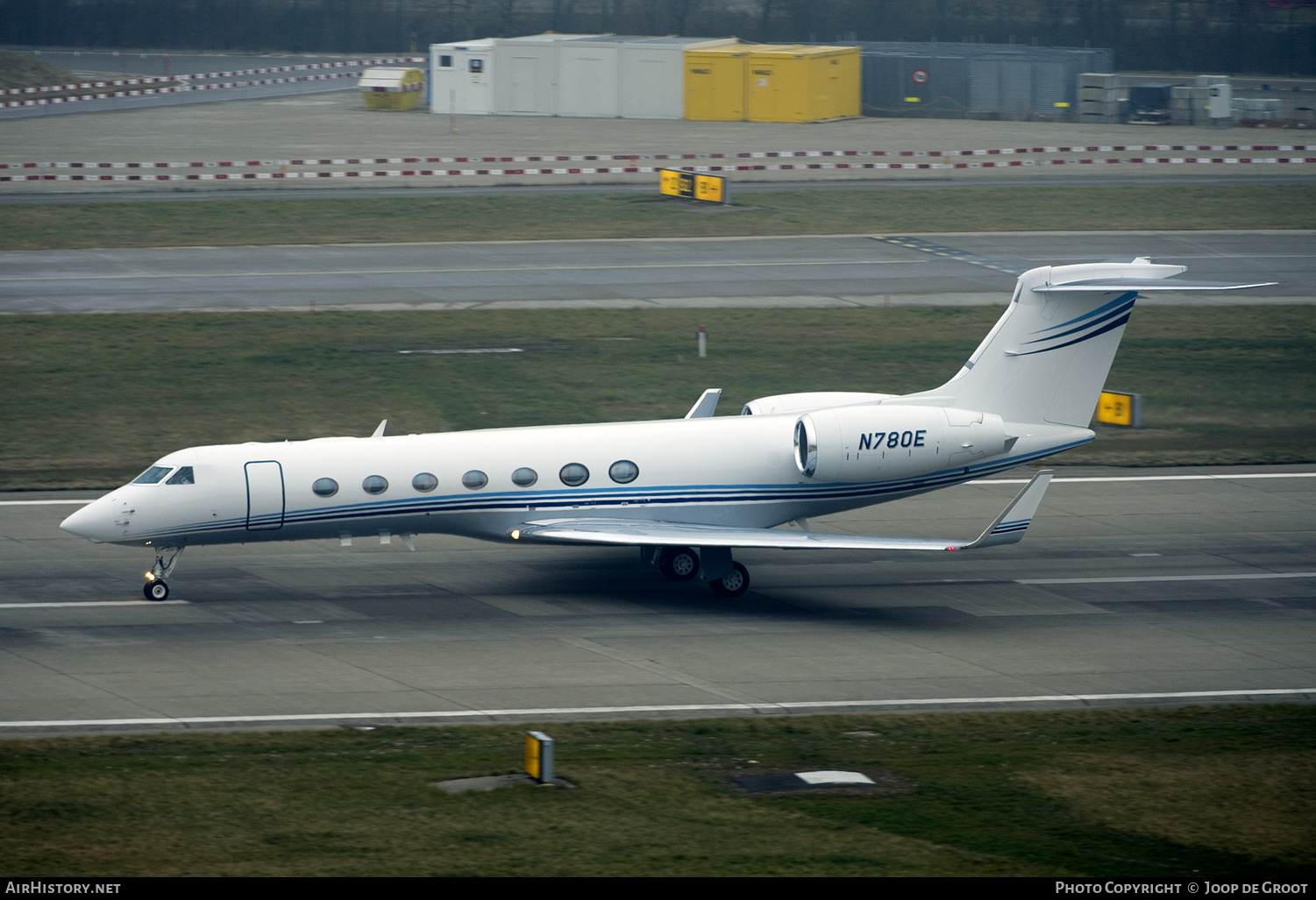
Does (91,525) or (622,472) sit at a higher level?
(622,472)

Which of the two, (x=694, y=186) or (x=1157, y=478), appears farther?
(x=694, y=186)

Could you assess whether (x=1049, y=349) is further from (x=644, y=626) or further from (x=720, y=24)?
(x=720, y=24)

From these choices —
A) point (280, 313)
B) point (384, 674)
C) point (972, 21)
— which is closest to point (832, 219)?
point (280, 313)

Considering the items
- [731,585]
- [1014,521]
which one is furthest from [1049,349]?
[731,585]

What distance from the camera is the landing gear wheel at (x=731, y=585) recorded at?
1092 inches

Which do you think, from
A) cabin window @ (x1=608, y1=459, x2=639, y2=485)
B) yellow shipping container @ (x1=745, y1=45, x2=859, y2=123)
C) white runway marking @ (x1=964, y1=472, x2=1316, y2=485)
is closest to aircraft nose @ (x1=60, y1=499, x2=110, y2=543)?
cabin window @ (x1=608, y1=459, x2=639, y2=485)

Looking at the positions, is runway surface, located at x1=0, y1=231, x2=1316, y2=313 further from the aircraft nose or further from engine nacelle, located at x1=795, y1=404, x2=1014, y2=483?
the aircraft nose

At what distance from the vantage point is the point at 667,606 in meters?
27.2

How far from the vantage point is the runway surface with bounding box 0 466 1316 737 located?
900 inches

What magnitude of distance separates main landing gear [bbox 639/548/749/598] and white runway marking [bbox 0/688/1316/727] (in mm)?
5100

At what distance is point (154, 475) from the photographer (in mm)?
26578

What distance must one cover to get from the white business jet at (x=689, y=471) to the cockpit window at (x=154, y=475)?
1.4 inches

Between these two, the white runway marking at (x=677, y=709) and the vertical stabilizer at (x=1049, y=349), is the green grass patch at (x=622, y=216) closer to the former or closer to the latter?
the vertical stabilizer at (x=1049, y=349)

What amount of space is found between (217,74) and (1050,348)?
96.8m
